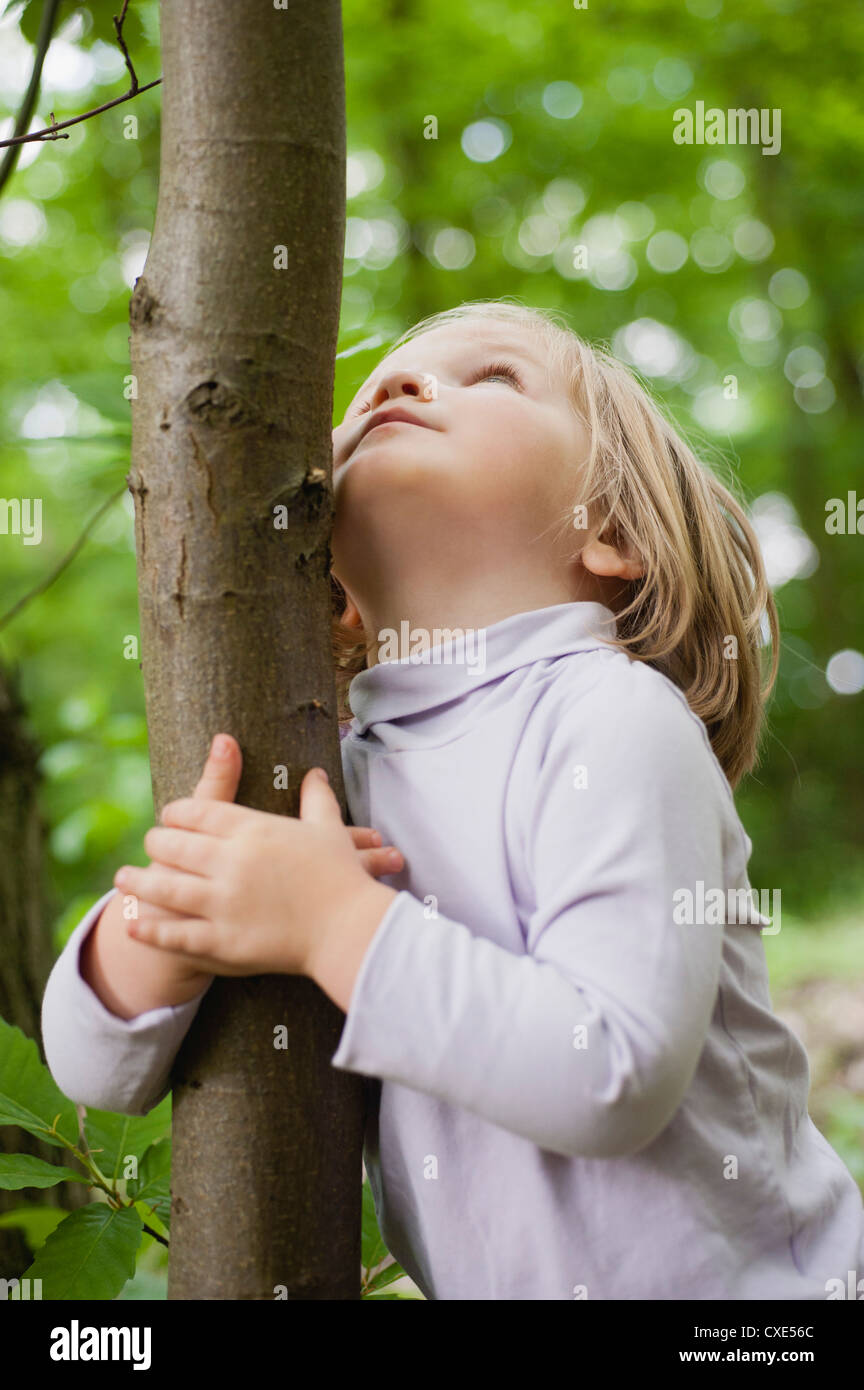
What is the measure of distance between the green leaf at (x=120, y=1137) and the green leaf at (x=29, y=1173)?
0.08 meters

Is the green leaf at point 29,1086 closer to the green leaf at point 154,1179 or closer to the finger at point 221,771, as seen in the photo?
the green leaf at point 154,1179

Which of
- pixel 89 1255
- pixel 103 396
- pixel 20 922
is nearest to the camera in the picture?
pixel 89 1255

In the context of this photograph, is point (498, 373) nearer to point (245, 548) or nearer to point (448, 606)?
point (448, 606)

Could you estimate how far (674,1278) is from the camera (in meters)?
0.98

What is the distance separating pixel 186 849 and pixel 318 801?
129mm

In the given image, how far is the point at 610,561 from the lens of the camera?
129 cm

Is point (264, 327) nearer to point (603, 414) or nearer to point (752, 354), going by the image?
point (603, 414)

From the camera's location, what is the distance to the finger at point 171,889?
895 millimetres

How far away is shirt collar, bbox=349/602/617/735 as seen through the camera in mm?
1165

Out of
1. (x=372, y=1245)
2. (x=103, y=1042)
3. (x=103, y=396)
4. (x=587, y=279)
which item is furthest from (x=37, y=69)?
(x=587, y=279)
